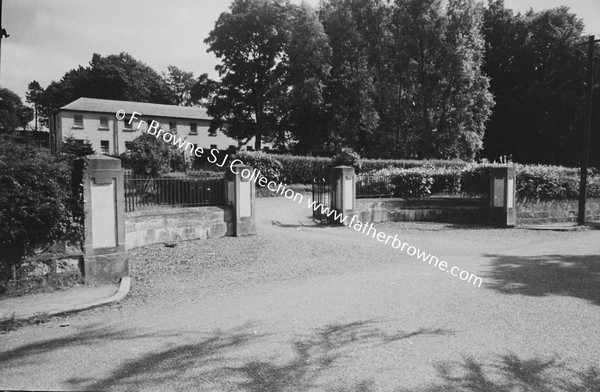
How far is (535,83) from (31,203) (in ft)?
125

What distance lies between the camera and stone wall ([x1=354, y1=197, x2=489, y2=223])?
15.3 meters

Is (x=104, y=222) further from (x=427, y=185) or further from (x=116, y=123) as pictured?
(x=116, y=123)

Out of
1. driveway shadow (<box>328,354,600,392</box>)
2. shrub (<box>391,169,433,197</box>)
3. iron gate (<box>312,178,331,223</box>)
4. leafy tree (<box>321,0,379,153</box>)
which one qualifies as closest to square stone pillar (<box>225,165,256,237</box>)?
iron gate (<box>312,178,331,223</box>)

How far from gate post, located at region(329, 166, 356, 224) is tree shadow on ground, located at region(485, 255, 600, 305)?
5179mm

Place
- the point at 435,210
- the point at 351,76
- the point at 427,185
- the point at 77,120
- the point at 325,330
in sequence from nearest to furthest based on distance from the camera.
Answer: the point at 325,330 < the point at 435,210 < the point at 427,185 < the point at 351,76 < the point at 77,120

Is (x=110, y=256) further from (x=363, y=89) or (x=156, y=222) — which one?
(x=363, y=89)

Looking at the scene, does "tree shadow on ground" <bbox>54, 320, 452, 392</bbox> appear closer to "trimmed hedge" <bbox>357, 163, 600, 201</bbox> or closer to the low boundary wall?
the low boundary wall

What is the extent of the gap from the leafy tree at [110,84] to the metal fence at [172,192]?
62114 millimetres

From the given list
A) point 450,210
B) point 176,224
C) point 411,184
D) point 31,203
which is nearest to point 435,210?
point 450,210

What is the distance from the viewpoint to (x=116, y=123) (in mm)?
51844

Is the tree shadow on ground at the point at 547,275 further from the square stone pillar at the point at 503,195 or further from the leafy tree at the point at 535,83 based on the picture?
the leafy tree at the point at 535,83

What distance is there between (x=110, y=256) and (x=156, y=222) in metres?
2.75

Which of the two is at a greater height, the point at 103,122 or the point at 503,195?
the point at 103,122

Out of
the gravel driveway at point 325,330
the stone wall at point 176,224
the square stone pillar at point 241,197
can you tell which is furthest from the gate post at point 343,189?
the gravel driveway at point 325,330
